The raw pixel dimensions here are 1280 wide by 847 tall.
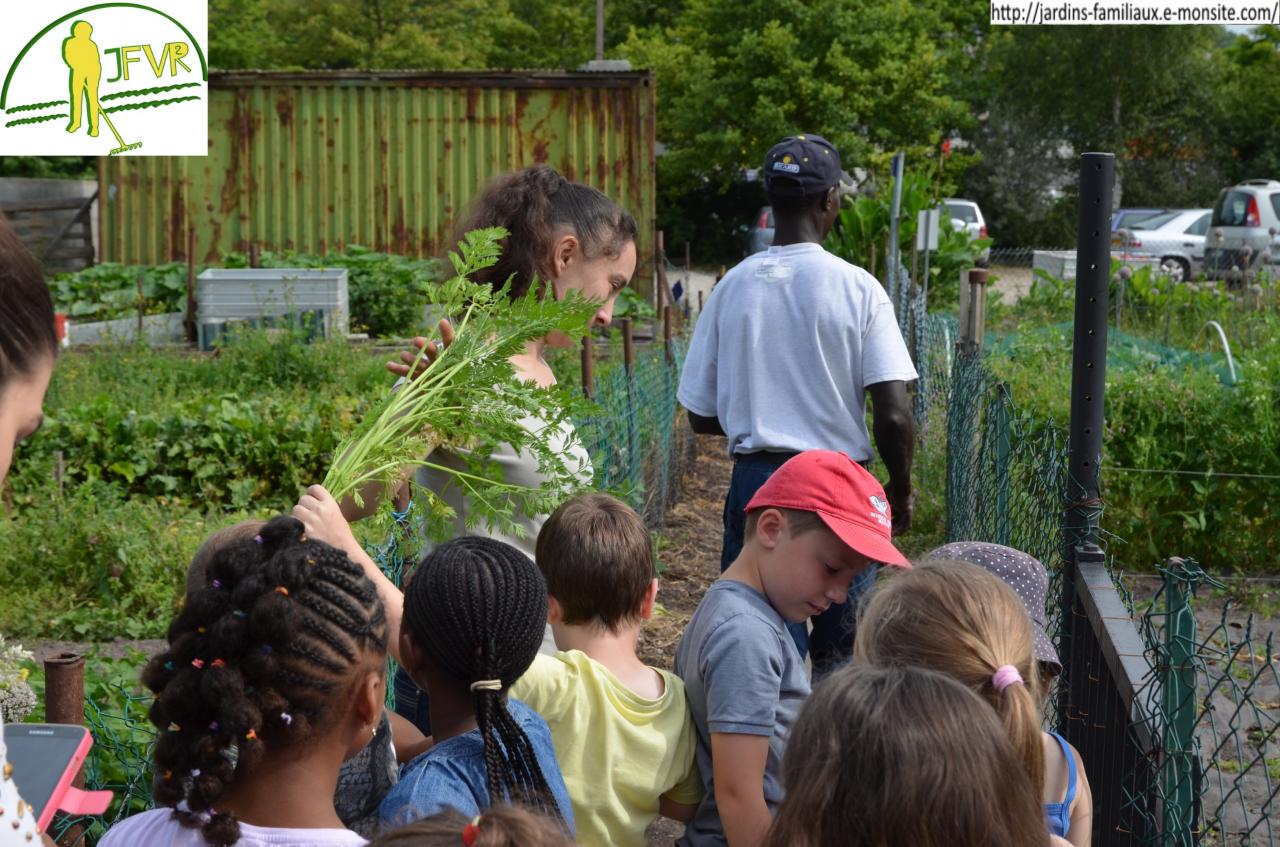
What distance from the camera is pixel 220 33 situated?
1425 inches

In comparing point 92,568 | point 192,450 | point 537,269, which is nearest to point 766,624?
point 537,269

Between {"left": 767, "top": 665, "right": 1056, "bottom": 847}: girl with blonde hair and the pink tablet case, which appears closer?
{"left": 767, "top": 665, "right": 1056, "bottom": 847}: girl with blonde hair

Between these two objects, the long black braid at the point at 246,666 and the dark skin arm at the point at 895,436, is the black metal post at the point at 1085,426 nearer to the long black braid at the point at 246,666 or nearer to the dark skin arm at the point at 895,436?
the dark skin arm at the point at 895,436

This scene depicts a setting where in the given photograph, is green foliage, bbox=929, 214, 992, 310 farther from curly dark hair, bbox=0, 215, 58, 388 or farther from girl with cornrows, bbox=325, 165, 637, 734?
curly dark hair, bbox=0, 215, 58, 388

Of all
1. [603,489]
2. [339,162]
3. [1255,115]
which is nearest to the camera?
[603,489]

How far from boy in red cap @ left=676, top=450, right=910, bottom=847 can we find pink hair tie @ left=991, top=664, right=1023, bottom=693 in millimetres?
526

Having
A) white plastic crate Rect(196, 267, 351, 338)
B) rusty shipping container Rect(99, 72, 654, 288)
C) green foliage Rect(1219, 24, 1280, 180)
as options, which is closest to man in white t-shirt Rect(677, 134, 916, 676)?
white plastic crate Rect(196, 267, 351, 338)

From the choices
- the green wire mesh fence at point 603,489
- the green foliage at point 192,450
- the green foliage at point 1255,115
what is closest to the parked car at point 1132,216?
the green foliage at point 1255,115

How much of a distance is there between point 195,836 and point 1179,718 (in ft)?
5.19

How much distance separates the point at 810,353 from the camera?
12.8 ft

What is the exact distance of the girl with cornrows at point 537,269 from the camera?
2773 mm

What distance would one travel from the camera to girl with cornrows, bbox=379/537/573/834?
1995 mm

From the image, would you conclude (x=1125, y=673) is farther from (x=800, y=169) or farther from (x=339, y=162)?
(x=339, y=162)

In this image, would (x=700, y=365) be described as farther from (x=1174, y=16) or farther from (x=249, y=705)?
(x=1174, y=16)
